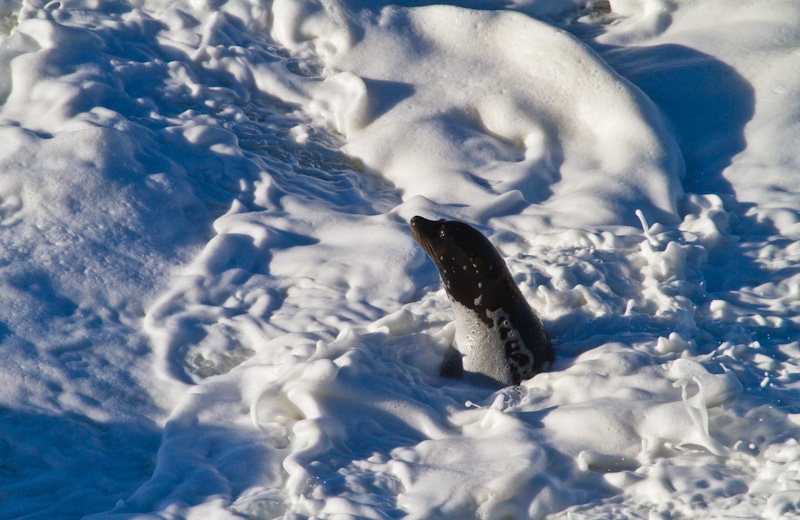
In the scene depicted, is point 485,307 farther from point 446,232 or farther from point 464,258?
point 446,232

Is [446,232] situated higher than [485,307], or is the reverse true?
[446,232]

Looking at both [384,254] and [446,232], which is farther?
[384,254]

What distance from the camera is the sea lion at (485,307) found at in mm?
2889

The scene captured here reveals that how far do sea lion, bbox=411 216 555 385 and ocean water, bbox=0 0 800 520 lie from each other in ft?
0.39

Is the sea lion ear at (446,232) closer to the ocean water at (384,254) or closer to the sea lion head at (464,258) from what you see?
the sea lion head at (464,258)

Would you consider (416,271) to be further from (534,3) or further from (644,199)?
(534,3)

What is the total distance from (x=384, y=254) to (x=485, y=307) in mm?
847

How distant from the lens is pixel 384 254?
11.9 ft

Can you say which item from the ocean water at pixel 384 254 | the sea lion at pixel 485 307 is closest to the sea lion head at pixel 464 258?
the sea lion at pixel 485 307

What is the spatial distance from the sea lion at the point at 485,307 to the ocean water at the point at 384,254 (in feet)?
0.39

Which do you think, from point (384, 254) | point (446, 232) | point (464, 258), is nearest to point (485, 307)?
point (464, 258)

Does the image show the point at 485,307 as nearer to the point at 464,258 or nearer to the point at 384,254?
the point at 464,258

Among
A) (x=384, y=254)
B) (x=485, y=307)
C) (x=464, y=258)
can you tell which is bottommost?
(x=384, y=254)

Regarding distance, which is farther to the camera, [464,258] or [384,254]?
[384,254]
